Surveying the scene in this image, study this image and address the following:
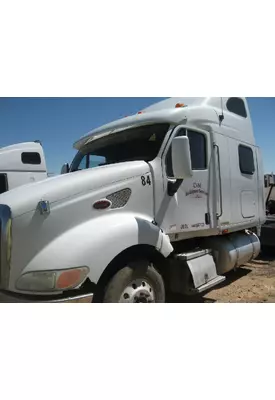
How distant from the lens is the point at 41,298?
2195mm

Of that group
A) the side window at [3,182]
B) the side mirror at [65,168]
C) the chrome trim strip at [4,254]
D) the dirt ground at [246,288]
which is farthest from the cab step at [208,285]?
the side window at [3,182]

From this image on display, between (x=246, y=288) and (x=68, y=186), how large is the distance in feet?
10.5

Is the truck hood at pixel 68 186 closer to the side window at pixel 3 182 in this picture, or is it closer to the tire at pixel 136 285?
the tire at pixel 136 285

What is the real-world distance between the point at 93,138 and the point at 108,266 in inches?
71.3

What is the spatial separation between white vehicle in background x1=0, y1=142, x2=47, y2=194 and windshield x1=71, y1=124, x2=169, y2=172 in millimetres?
3218

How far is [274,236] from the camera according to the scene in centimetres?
575

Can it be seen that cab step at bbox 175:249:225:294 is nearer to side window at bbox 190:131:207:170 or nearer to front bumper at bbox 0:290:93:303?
side window at bbox 190:131:207:170

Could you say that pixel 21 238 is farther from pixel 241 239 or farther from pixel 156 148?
pixel 241 239

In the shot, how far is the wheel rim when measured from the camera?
97.5 inches

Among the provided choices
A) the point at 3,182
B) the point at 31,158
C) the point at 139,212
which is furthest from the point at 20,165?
the point at 139,212

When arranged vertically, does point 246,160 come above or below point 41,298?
above

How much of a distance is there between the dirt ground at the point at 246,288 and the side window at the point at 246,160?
5.83 feet

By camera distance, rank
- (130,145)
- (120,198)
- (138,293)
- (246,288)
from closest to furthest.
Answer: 1. (138,293)
2. (120,198)
3. (130,145)
4. (246,288)

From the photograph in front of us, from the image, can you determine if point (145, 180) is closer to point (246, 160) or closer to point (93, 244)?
point (93, 244)
